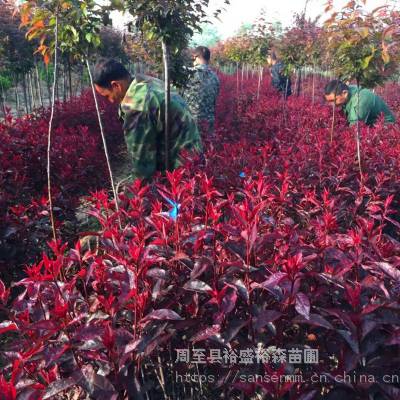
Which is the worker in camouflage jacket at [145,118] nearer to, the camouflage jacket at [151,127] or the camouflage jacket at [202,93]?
the camouflage jacket at [151,127]

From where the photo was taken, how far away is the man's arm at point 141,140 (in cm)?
335

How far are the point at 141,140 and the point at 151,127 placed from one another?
5.3 inches

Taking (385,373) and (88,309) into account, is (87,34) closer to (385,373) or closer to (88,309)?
(88,309)

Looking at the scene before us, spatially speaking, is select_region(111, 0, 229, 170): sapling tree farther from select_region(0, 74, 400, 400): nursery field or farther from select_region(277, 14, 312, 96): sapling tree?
select_region(277, 14, 312, 96): sapling tree

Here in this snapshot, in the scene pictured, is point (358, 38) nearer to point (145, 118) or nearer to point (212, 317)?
point (145, 118)

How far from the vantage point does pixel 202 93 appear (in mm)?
6715

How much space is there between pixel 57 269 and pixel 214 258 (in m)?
0.58

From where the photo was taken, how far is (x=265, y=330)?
5.12 feet

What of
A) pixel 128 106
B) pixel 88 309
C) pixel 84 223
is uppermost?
pixel 128 106

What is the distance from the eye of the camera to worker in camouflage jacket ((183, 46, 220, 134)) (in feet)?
21.1

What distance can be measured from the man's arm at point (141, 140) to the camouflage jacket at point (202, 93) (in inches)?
130

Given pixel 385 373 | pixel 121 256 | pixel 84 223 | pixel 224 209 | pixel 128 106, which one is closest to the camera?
pixel 385 373

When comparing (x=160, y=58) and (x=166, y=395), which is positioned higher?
(x=160, y=58)

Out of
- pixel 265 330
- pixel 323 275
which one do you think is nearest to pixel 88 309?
pixel 265 330
